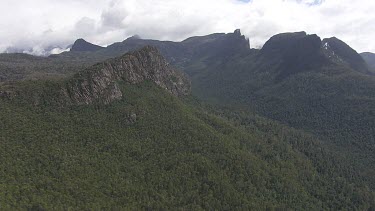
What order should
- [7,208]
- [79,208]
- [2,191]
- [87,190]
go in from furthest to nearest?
[87,190], [79,208], [2,191], [7,208]

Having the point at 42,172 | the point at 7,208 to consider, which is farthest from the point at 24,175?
the point at 7,208

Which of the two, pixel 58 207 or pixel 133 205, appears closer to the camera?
pixel 58 207

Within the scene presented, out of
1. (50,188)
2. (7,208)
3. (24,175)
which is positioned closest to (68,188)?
(50,188)

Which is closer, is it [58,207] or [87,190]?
[58,207]

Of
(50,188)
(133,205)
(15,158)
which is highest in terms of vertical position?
(15,158)

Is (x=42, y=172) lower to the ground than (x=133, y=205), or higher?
higher

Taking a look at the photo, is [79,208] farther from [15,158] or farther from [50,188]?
[15,158]

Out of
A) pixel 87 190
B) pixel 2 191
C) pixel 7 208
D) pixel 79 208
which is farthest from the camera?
pixel 87 190

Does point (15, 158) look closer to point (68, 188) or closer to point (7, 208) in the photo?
point (68, 188)

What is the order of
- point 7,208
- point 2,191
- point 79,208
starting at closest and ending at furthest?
point 7,208 < point 2,191 < point 79,208
